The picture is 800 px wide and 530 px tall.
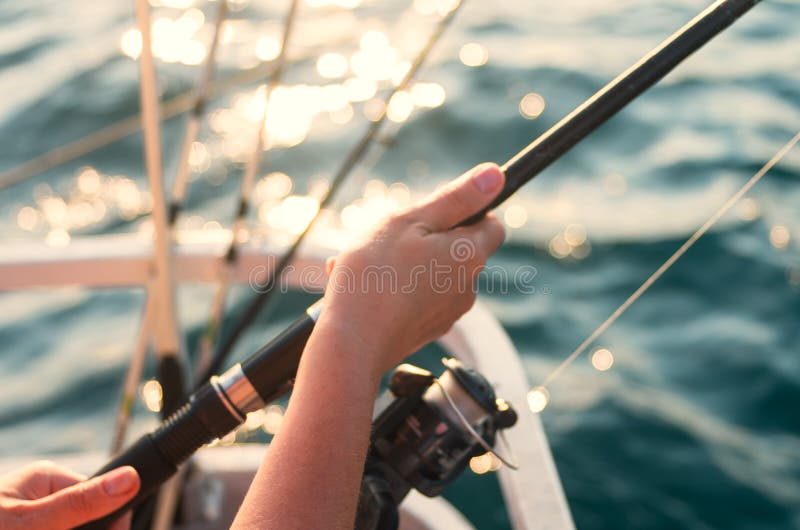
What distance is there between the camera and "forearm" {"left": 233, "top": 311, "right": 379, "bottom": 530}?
840 mm

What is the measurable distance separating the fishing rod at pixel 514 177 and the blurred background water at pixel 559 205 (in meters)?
1.24

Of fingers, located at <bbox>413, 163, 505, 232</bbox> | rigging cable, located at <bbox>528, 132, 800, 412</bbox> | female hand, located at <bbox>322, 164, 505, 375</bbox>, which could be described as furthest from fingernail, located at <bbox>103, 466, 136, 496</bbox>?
rigging cable, located at <bbox>528, 132, 800, 412</bbox>

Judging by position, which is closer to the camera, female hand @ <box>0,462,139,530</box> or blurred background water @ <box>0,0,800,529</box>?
female hand @ <box>0,462,139,530</box>

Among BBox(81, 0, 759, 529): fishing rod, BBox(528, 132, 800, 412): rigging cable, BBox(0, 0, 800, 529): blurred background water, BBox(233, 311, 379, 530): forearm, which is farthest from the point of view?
BBox(0, 0, 800, 529): blurred background water

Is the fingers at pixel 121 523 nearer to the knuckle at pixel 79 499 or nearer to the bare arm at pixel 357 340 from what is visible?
the knuckle at pixel 79 499

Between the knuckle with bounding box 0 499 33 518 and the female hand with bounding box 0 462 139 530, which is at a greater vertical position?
the knuckle with bounding box 0 499 33 518

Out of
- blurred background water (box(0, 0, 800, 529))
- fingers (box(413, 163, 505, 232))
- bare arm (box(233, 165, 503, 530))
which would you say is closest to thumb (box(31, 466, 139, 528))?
bare arm (box(233, 165, 503, 530))

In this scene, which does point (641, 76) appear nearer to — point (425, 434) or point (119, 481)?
point (425, 434)

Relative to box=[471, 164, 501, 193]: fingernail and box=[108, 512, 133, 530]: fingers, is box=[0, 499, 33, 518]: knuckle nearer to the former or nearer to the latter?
box=[108, 512, 133, 530]: fingers

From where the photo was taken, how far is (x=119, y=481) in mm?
1045

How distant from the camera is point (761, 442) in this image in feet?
8.25

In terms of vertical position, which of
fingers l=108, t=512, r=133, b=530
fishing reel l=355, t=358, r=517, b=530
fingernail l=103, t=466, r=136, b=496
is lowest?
fishing reel l=355, t=358, r=517, b=530

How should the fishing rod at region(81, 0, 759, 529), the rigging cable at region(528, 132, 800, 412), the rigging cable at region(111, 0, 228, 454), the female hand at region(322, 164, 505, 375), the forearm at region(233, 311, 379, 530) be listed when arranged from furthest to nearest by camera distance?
the rigging cable at region(111, 0, 228, 454) → the rigging cable at region(528, 132, 800, 412) → the fishing rod at region(81, 0, 759, 529) → the female hand at region(322, 164, 505, 375) → the forearm at region(233, 311, 379, 530)

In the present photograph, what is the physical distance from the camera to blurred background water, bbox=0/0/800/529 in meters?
2.57
